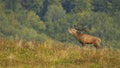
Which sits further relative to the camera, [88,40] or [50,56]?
[88,40]

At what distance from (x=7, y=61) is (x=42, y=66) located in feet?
4.61

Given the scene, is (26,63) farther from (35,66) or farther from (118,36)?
(118,36)

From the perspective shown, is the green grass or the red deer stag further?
the red deer stag

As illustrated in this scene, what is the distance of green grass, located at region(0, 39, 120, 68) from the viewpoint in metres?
17.0

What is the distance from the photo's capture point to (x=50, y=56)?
58.9 feet

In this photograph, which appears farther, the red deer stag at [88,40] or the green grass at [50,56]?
the red deer stag at [88,40]

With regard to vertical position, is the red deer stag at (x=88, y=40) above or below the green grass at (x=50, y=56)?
below

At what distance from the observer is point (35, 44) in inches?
773

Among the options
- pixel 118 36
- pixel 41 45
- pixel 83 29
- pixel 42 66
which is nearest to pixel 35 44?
pixel 41 45

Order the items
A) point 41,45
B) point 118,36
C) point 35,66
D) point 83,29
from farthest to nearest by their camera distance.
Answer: point 118,36
point 83,29
point 41,45
point 35,66

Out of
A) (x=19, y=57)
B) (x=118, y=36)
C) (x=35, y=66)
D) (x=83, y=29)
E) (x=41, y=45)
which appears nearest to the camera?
(x=35, y=66)

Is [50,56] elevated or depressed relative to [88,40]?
elevated

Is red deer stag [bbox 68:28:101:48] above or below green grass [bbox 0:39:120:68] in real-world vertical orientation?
below

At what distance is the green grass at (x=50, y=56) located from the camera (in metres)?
17.0
